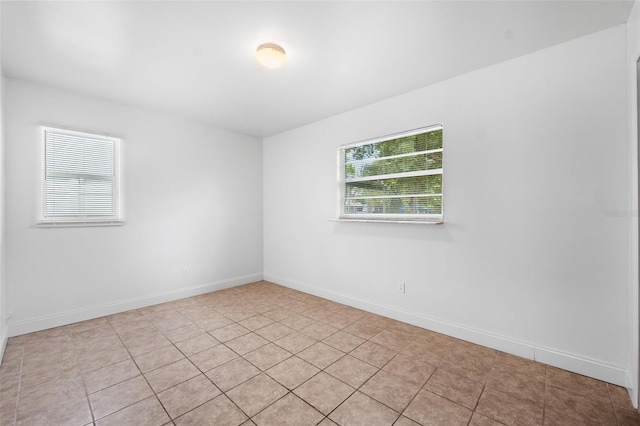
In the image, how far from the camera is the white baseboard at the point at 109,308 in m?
2.88

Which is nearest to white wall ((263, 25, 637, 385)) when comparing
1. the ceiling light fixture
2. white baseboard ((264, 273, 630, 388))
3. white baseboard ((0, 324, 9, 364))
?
white baseboard ((264, 273, 630, 388))

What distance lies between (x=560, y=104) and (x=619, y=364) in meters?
2.04

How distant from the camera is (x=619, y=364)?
6.73 ft

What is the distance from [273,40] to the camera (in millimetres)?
2250

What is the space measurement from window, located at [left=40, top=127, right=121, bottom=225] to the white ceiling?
0.57m

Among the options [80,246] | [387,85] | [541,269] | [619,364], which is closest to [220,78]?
[387,85]

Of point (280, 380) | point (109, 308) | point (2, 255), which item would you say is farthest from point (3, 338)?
point (280, 380)

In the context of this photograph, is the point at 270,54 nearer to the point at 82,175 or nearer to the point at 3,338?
the point at 82,175

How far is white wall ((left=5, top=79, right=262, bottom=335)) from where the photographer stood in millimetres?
2885

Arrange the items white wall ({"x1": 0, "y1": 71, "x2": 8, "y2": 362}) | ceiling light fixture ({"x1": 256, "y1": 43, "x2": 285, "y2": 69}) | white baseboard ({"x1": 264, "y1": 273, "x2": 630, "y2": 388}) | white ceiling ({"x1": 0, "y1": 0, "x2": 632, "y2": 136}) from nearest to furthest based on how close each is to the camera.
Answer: white ceiling ({"x1": 0, "y1": 0, "x2": 632, "y2": 136}) < white baseboard ({"x1": 264, "y1": 273, "x2": 630, "y2": 388}) < ceiling light fixture ({"x1": 256, "y1": 43, "x2": 285, "y2": 69}) < white wall ({"x1": 0, "y1": 71, "x2": 8, "y2": 362})

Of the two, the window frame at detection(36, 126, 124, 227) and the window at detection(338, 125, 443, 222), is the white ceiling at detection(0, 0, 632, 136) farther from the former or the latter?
the window at detection(338, 125, 443, 222)

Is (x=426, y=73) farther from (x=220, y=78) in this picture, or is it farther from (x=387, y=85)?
(x=220, y=78)

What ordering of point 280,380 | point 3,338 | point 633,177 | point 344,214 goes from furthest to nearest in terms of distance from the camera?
point 344,214 < point 3,338 < point 280,380 < point 633,177

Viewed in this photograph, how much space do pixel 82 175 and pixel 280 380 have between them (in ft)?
10.7
